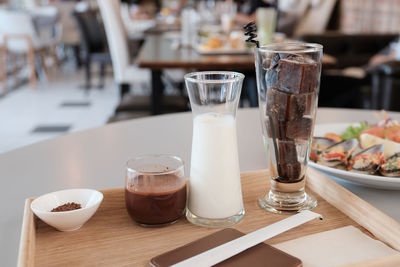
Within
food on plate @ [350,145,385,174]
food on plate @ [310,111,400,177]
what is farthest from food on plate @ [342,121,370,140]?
food on plate @ [350,145,385,174]

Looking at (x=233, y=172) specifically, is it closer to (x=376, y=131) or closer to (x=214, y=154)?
(x=214, y=154)

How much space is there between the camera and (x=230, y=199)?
68 centimetres

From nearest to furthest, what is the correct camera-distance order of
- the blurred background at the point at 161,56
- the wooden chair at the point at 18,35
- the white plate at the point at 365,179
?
the white plate at the point at 365,179
the blurred background at the point at 161,56
the wooden chair at the point at 18,35

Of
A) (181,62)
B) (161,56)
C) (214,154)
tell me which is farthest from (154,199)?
(161,56)

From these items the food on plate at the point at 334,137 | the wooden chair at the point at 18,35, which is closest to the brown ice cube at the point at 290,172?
the food on plate at the point at 334,137

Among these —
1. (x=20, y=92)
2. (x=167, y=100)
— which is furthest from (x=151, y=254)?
(x=20, y=92)

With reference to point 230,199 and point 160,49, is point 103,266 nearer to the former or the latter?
point 230,199

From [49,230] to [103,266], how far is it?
0.14m

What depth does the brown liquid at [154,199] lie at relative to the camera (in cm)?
66

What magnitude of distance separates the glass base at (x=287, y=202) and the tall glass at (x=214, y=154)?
6cm

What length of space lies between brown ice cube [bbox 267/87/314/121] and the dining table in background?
1.42 meters

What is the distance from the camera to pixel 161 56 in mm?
2258

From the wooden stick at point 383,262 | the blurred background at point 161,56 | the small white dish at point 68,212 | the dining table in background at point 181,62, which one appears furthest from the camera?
the blurred background at point 161,56

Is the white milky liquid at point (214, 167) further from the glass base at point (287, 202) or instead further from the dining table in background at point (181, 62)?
the dining table in background at point (181, 62)
